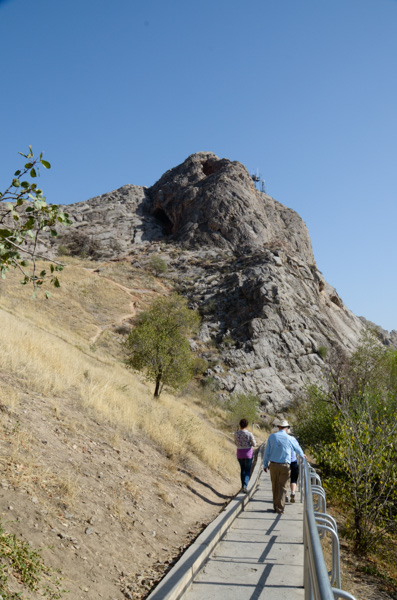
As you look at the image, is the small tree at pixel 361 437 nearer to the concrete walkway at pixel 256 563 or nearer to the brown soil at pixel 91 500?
the concrete walkway at pixel 256 563

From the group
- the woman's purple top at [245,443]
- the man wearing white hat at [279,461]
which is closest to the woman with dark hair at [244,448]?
the woman's purple top at [245,443]

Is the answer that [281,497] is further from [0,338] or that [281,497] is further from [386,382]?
[386,382]

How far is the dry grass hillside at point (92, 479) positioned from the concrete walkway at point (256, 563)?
74 centimetres

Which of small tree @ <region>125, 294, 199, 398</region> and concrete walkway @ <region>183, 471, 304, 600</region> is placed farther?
small tree @ <region>125, 294, 199, 398</region>

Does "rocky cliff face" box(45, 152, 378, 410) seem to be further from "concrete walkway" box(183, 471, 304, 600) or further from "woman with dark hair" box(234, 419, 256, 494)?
"concrete walkway" box(183, 471, 304, 600)

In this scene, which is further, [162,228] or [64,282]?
[162,228]

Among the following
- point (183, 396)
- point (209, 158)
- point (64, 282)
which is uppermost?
point (209, 158)

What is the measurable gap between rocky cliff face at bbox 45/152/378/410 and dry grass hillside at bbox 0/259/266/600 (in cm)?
2589

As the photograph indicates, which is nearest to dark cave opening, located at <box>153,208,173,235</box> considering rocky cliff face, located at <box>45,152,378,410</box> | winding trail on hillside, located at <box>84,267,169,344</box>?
rocky cliff face, located at <box>45,152,378,410</box>

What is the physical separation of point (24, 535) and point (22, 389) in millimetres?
4765

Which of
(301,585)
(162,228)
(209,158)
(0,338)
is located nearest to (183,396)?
(0,338)

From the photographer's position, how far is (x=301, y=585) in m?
5.18

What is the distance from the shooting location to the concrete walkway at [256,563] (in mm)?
4985

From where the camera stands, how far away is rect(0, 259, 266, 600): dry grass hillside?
5.16 metres
